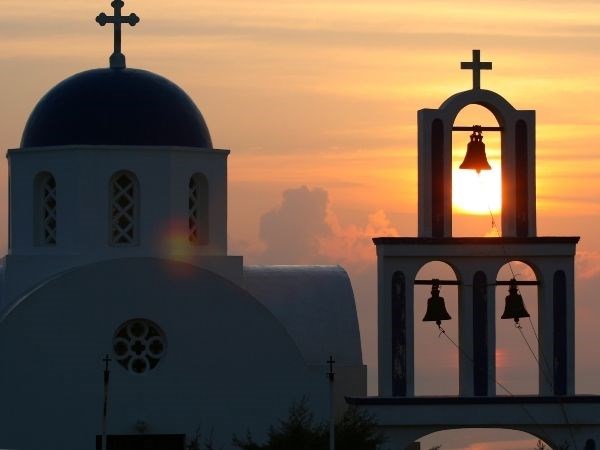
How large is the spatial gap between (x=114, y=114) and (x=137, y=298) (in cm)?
326

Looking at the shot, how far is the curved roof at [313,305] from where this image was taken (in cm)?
3659

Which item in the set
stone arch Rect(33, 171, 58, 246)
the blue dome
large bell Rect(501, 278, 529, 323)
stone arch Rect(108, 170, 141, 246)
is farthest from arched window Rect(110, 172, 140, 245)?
large bell Rect(501, 278, 529, 323)

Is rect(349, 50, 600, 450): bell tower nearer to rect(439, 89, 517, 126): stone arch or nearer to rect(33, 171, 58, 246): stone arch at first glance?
rect(439, 89, 517, 126): stone arch

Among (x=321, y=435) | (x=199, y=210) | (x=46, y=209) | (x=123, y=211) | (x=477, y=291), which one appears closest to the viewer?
(x=321, y=435)

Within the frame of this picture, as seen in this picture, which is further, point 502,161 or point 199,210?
point 199,210

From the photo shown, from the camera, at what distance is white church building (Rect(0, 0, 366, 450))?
33531 mm

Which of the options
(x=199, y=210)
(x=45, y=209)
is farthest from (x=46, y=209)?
(x=199, y=210)

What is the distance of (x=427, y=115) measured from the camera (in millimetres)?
33344

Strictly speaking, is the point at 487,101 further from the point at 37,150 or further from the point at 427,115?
the point at 37,150

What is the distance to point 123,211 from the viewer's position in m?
35.5

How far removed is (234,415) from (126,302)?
226 cm

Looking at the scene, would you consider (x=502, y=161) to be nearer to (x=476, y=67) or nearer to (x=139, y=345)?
(x=476, y=67)

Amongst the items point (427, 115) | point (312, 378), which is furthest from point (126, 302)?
point (427, 115)

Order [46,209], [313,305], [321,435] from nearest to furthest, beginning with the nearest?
[321,435], [46,209], [313,305]
